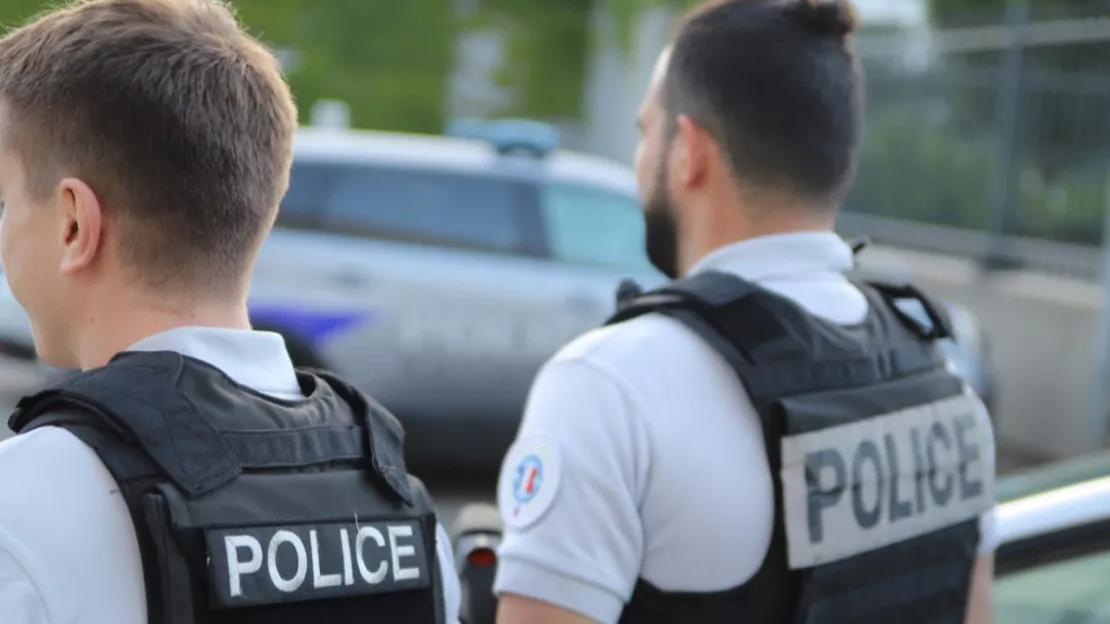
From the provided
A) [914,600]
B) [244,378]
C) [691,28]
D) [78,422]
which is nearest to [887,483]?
[914,600]

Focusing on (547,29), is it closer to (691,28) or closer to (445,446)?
(445,446)

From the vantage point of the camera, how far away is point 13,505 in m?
1.25

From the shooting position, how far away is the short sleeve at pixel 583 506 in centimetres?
175

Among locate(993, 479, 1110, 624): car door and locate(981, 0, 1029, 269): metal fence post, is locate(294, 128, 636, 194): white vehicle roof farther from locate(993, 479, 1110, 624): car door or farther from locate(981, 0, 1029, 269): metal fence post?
locate(993, 479, 1110, 624): car door

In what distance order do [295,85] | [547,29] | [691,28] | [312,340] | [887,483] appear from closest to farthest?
[887,483]
[691,28]
[312,340]
[295,85]
[547,29]

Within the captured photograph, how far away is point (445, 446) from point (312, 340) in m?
0.81

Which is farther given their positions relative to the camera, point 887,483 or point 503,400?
point 503,400

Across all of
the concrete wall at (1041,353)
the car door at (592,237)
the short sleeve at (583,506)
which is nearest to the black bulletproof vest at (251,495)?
the short sleeve at (583,506)

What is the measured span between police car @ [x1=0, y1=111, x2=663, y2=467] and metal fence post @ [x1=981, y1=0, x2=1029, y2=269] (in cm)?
357

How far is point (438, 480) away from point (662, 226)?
17.4 ft

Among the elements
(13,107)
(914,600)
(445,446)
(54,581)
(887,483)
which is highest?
(13,107)

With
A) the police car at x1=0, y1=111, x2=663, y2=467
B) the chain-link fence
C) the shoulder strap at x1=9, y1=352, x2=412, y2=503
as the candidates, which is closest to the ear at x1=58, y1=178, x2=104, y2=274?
the shoulder strap at x1=9, y1=352, x2=412, y2=503

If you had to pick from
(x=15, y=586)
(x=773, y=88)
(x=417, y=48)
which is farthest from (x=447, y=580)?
(x=417, y=48)

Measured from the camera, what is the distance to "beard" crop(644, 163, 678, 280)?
2.08 metres
